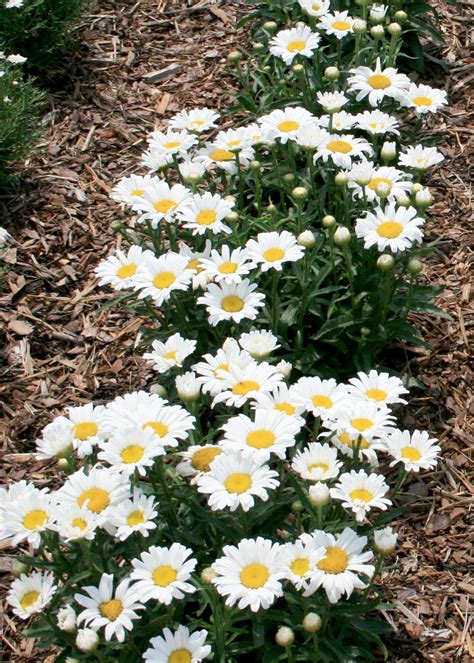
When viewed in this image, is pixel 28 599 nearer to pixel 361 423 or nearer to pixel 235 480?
pixel 235 480

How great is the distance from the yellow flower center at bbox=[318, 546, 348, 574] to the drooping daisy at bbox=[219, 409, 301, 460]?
14.5 inches

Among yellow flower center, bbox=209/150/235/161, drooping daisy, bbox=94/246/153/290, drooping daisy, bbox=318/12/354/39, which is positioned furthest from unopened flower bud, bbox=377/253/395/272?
drooping daisy, bbox=318/12/354/39

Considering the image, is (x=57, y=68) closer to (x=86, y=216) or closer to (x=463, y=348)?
(x=86, y=216)

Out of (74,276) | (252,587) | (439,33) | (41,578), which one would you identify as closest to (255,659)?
(252,587)

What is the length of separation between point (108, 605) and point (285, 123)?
8.37 feet

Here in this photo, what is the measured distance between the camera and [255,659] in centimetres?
325

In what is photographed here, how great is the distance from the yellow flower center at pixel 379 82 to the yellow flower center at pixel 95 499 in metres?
2.74

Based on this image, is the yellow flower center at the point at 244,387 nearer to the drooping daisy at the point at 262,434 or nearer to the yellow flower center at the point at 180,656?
the drooping daisy at the point at 262,434

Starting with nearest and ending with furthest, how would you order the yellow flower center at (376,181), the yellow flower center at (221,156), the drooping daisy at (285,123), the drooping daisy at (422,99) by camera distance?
1. the yellow flower center at (376,181)
2. the drooping daisy at (285,123)
3. the yellow flower center at (221,156)
4. the drooping daisy at (422,99)

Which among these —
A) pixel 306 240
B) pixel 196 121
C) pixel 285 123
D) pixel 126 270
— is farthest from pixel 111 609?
pixel 196 121

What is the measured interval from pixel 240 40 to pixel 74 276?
238 cm

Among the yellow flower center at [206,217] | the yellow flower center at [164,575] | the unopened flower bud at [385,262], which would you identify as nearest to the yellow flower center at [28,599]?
the yellow flower center at [164,575]

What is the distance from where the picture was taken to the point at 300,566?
111 inches

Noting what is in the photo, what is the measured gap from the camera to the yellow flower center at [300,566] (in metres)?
2.80
